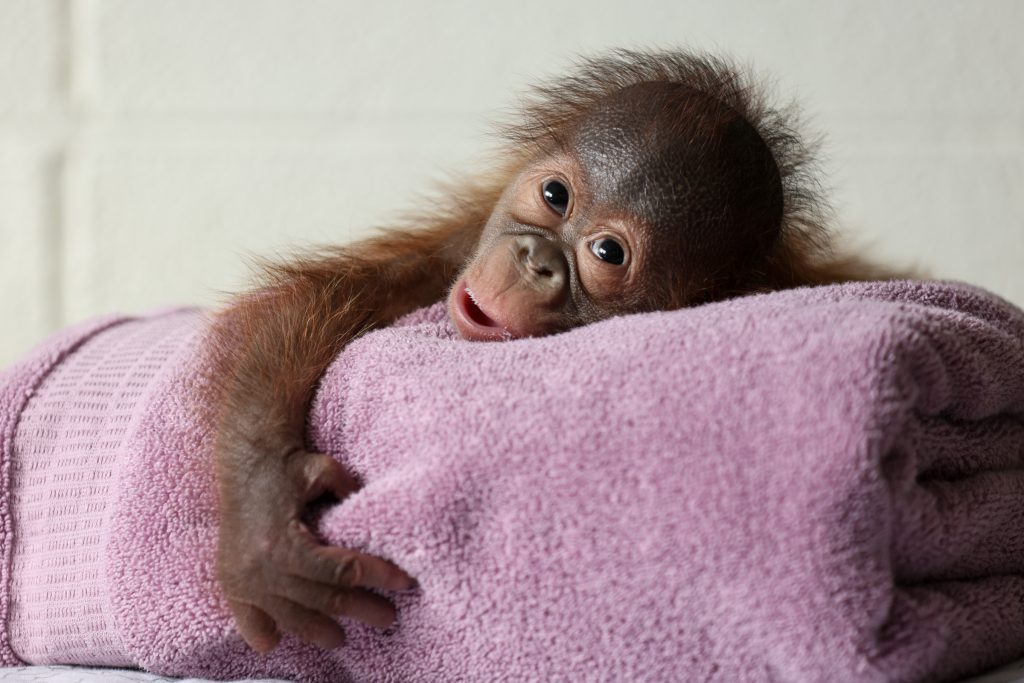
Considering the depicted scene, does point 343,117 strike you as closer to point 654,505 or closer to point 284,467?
point 284,467

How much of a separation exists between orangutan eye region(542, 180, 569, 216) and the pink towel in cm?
23

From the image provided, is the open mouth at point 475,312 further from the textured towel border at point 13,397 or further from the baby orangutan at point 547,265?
the textured towel border at point 13,397

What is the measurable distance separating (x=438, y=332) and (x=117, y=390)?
1.04 feet

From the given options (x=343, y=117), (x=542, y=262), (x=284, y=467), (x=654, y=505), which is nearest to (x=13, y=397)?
(x=284, y=467)

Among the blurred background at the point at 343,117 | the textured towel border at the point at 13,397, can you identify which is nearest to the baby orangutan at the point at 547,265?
the textured towel border at the point at 13,397

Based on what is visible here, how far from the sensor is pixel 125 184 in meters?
1.99

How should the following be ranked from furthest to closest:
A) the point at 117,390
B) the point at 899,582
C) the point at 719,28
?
the point at 719,28, the point at 117,390, the point at 899,582

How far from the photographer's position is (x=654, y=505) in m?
0.70

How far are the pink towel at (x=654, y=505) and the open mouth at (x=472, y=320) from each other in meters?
0.07

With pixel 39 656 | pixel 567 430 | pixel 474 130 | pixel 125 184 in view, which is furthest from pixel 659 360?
pixel 125 184

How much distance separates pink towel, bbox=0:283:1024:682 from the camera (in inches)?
26.1

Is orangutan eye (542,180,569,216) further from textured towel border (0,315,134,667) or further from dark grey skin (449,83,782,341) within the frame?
textured towel border (0,315,134,667)

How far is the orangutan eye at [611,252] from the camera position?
1.06 metres

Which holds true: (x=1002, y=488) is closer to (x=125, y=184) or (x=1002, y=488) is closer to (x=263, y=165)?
(x=263, y=165)
